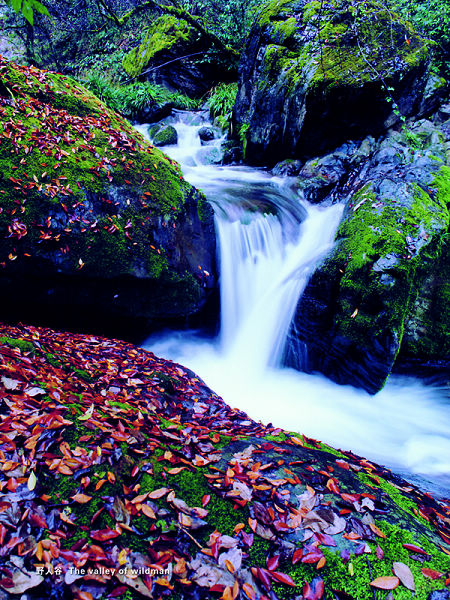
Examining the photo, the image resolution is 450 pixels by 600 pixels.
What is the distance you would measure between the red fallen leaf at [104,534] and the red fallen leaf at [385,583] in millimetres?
1371

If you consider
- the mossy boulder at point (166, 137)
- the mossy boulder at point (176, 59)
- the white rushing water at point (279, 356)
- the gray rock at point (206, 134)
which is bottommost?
the white rushing water at point (279, 356)

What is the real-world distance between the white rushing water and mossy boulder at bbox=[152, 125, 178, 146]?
5.64 metres

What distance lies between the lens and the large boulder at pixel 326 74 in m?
7.89

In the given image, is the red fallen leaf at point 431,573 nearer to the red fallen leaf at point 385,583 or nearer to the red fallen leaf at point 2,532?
the red fallen leaf at point 385,583

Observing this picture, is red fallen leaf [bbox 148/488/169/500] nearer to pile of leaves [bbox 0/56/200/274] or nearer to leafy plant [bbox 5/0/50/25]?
leafy plant [bbox 5/0/50/25]

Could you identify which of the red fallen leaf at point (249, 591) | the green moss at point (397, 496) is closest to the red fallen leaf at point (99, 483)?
the red fallen leaf at point (249, 591)

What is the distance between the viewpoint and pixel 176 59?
1415 centimetres

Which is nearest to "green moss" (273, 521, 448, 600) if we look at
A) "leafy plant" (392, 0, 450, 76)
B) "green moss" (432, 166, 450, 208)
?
"green moss" (432, 166, 450, 208)

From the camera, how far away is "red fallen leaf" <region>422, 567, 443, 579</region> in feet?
5.55

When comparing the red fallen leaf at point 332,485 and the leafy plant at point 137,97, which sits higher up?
the leafy plant at point 137,97

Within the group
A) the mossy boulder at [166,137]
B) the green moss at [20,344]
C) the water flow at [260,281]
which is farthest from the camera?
the mossy boulder at [166,137]

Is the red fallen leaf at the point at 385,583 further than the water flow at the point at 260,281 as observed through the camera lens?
No

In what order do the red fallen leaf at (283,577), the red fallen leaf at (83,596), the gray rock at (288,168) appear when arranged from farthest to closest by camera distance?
the gray rock at (288,168)
the red fallen leaf at (283,577)
the red fallen leaf at (83,596)

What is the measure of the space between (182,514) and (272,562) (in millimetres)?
541
